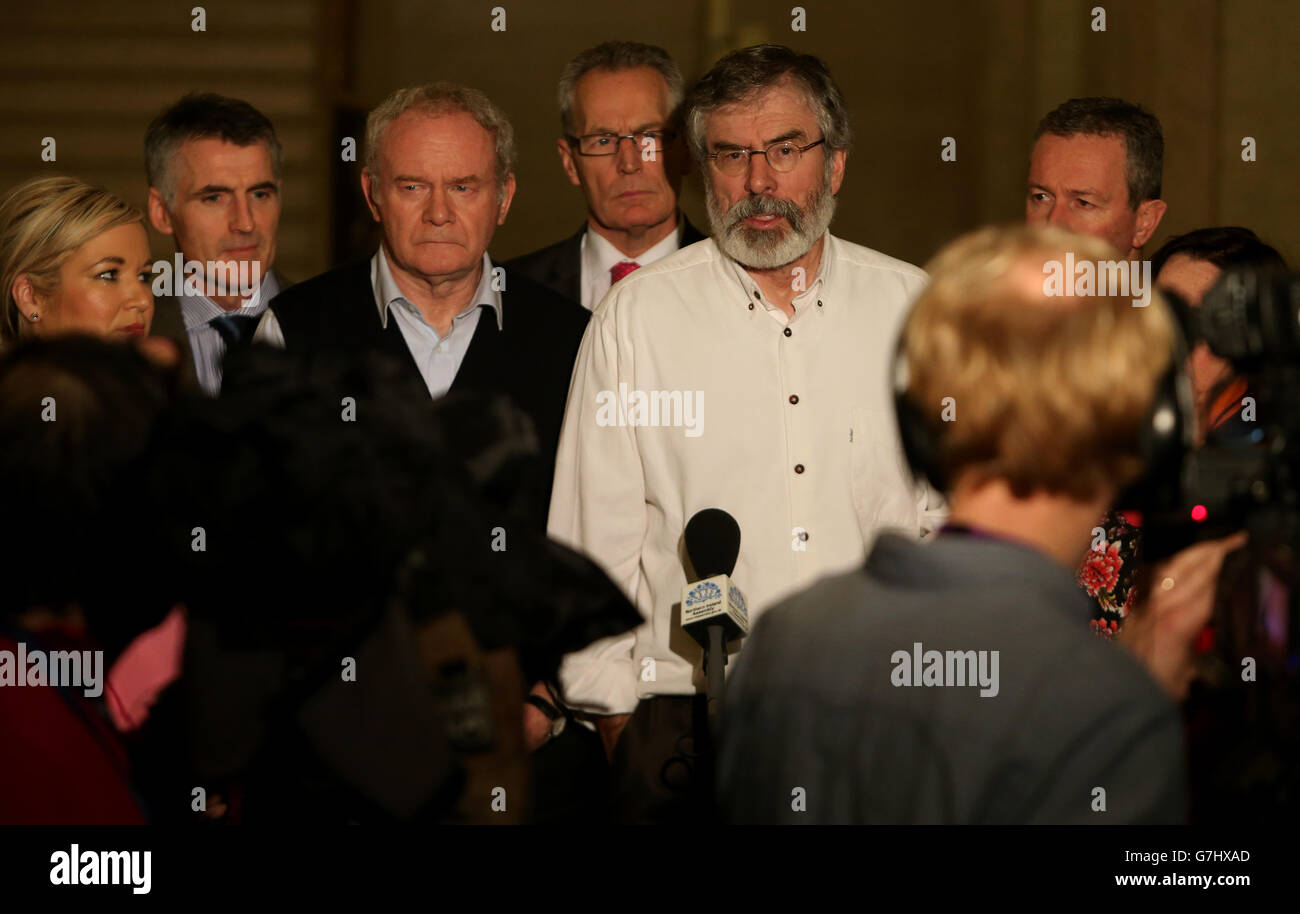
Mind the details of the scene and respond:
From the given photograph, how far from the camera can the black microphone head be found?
263cm

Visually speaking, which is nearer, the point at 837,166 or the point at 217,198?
the point at 837,166

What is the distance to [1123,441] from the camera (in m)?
1.53

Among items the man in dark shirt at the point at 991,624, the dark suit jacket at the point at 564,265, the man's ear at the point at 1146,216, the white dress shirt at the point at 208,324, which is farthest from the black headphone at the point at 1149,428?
the dark suit jacket at the point at 564,265

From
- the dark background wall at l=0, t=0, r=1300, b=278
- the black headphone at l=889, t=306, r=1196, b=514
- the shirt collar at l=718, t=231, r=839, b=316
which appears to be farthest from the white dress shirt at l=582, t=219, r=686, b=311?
the black headphone at l=889, t=306, r=1196, b=514

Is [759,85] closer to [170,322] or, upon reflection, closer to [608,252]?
[608,252]

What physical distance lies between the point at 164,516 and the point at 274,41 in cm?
489

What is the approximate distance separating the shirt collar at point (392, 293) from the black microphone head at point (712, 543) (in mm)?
1344

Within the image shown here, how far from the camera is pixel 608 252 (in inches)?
174

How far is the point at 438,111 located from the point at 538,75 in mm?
2777

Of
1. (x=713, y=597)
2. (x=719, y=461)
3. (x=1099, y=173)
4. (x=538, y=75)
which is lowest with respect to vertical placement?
(x=713, y=597)

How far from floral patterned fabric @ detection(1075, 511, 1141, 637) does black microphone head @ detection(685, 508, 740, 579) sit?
3.48 ft

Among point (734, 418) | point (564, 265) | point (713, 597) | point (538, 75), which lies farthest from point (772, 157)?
point (538, 75)
